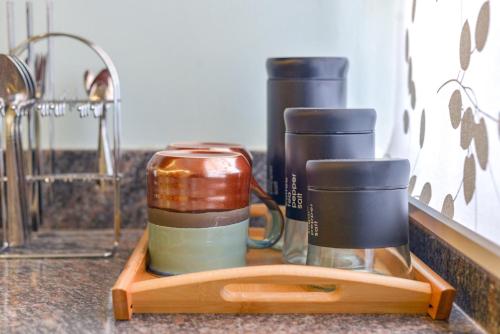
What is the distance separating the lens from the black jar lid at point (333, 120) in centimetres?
79

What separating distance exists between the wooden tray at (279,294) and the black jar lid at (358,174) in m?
0.08

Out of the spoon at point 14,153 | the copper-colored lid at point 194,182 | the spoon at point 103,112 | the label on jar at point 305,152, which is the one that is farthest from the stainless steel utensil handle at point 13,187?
the label on jar at point 305,152

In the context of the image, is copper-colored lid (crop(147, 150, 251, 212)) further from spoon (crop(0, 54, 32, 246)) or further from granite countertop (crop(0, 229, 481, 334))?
spoon (crop(0, 54, 32, 246))

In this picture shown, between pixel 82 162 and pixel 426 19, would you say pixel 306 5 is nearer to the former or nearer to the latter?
pixel 426 19

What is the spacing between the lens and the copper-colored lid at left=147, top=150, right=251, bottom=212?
77 centimetres

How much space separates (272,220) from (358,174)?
9.5 inches

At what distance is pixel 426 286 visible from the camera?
0.69m

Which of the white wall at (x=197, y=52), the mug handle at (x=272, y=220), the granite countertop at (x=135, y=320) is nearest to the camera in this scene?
the granite countertop at (x=135, y=320)

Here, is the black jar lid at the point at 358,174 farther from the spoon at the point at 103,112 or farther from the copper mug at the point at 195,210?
the spoon at the point at 103,112

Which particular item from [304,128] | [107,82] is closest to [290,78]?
[304,128]

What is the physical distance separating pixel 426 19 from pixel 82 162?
1.89 ft

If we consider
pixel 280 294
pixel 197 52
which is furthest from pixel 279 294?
pixel 197 52

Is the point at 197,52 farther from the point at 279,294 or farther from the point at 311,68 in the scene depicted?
the point at 279,294

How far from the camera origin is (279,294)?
2.32ft
